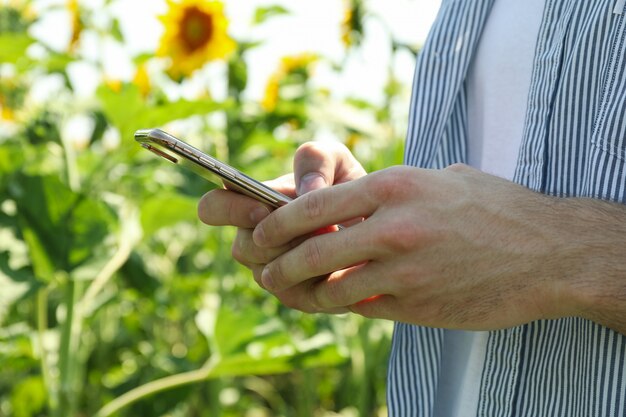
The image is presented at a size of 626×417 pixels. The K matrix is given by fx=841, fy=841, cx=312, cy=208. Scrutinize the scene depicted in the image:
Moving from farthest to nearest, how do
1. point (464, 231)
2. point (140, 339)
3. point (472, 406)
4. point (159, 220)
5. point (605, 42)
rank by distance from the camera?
point (140, 339) → point (159, 220) → point (472, 406) → point (605, 42) → point (464, 231)

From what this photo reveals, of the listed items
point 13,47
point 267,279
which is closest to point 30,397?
point 13,47

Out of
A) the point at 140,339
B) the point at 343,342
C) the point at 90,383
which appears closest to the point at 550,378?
the point at 343,342

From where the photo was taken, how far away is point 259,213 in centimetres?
79

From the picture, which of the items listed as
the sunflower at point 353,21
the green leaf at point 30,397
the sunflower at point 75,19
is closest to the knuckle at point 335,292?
the green leaf at point 30,397

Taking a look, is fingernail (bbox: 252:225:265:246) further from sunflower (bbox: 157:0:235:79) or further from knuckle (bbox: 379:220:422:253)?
sunflower (bbox: 157:0:235:79)

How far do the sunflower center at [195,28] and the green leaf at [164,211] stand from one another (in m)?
0.79

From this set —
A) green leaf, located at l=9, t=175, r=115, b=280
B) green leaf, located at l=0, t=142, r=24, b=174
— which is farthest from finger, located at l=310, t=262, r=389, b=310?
green leaf, located at l=0, t=142, r=24, b=174

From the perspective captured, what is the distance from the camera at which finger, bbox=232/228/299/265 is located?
766mm

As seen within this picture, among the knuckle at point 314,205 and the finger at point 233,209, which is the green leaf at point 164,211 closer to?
the finger at point 233,209

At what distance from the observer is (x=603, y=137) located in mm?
752

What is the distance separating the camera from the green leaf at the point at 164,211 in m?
1.55

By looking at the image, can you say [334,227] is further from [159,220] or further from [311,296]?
[159,220]

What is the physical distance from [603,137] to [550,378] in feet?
0.75

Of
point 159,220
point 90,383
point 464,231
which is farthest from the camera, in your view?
point 90,383
